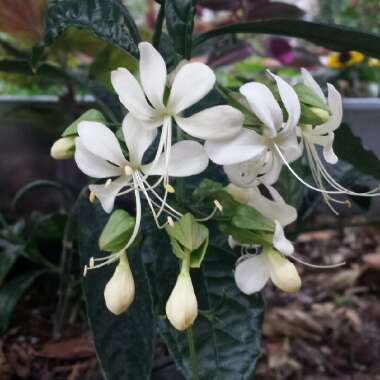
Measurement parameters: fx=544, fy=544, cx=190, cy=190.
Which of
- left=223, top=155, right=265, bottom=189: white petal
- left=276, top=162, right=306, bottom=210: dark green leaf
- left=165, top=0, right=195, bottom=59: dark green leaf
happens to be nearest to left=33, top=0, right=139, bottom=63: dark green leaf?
left=165, top=0, right=195, bottom=59: dark green leaf

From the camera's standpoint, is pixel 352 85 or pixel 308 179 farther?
pixel 352 85

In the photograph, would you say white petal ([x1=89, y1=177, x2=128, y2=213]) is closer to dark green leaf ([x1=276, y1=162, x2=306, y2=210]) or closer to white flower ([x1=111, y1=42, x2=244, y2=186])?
white flower ([x1=111, y1=42, x2=244, y2=186])

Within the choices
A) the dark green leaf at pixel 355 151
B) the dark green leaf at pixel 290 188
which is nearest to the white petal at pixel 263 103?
the dark green leaf at pixel 355 151

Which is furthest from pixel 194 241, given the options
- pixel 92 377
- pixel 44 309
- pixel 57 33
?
pixel 44 309

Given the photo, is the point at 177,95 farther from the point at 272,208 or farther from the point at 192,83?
the point at 272,208

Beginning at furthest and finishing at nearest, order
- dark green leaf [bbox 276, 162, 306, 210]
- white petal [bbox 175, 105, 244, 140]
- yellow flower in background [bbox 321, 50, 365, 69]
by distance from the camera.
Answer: yellow flower in background [bbox 321, 50, 365, 69] < dark green leaf [bbox 276, 162, 306, 210] < white petal [bbox 175, 105, 244, 140]

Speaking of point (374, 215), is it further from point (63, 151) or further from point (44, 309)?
point (63, 151)

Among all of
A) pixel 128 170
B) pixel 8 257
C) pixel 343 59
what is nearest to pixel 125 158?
pixel 128 170
